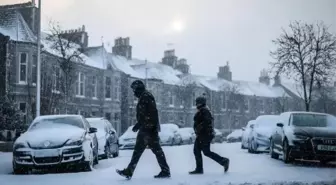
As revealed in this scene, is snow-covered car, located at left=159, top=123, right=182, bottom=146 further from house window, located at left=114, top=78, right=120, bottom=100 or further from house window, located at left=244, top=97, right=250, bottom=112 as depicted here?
house window, located at left=244, top=97, right=250, bottom=112

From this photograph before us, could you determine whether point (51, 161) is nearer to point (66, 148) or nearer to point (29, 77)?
point (66, 148)

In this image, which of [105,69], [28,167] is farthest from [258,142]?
[105,69]

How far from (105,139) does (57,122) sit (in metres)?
4.06

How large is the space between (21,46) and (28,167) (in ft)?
70.6

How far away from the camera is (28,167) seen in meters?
9.68

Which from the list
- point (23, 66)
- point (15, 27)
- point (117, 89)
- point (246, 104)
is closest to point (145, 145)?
point (23, 66)

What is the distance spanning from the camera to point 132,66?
48688 millimetres

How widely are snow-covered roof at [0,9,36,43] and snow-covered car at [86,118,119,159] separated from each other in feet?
52.4

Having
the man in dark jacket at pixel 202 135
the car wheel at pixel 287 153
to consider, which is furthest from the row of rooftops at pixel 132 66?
the man in dark jacket at pixel 202 135

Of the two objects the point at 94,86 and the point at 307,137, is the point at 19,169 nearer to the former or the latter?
the point at 307,137

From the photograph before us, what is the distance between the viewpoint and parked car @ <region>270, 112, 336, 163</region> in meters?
11.2

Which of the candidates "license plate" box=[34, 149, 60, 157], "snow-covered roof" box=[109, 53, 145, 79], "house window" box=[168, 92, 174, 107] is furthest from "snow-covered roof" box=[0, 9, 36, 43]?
"house window" box=[168, 92, 174, 107]

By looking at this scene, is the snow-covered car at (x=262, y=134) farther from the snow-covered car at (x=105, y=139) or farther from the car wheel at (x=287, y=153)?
the snow-covered car at (x=105, y=139)

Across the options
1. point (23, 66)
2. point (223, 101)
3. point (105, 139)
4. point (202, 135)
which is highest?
point (23, 66)
